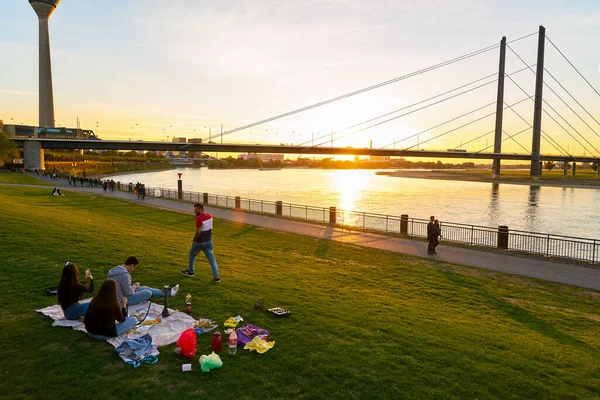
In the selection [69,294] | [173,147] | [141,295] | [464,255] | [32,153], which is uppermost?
[173,147]

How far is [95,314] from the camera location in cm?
533

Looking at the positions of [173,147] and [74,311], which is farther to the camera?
[173,147]

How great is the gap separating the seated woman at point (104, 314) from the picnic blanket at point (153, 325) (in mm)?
Result: 155

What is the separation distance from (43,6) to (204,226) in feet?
522

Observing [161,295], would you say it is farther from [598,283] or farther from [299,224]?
[299,224]

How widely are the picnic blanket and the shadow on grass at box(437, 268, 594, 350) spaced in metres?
6.58

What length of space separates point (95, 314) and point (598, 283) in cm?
1300

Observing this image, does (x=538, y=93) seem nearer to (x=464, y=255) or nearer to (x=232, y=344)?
(x=464, y=255)

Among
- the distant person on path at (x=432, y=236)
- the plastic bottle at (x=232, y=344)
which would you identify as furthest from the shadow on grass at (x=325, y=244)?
the plastic bottle at (x=232, y=344)

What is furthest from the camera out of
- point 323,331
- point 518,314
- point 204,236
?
point 518,314

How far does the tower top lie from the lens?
125875 mm

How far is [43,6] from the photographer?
127312mm

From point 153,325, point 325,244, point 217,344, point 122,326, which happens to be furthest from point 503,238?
point 122,326

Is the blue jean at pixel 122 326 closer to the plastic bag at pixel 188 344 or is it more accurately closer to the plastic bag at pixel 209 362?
the plastic bag at pixel 188 344
